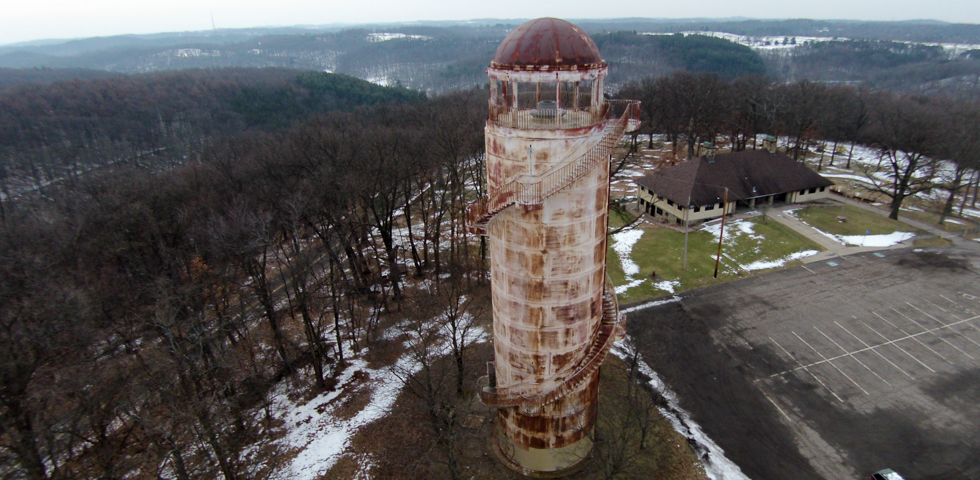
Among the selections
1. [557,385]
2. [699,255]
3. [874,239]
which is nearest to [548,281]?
[557,385]

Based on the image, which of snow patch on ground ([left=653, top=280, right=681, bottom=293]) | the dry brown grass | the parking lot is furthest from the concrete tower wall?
snow patch on ground ([left=653, top=280, right=681, bottom=293])

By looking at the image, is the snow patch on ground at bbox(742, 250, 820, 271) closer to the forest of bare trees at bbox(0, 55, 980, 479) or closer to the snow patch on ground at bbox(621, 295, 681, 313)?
the snow patch on ground at bbox(621, 295, 681, 313)

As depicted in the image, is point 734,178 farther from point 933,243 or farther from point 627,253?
point 627,253

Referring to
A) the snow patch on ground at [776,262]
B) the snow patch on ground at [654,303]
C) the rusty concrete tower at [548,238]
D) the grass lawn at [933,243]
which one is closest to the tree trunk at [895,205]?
the grass lawn at [933,243]

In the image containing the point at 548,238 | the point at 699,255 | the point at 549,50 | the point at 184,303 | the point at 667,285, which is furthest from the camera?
the point at 699,255

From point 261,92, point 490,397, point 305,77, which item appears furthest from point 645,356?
point 305,77

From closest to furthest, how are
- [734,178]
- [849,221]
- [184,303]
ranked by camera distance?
[184,303]
[849,221]
[734,178]
